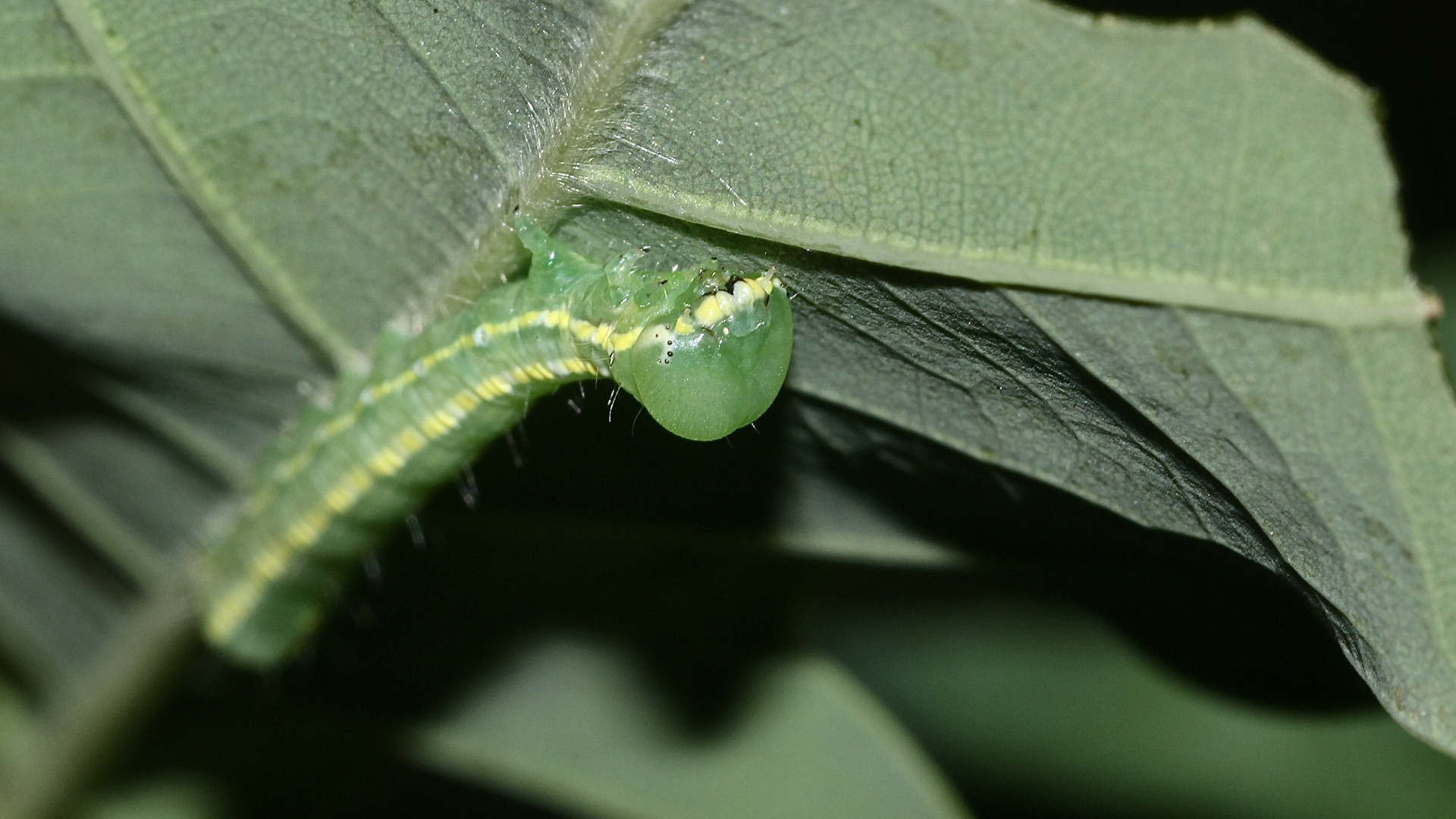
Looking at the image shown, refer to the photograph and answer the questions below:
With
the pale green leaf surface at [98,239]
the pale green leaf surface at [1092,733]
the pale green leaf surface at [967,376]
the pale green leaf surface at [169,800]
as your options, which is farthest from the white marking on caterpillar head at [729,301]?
the pale green leaf surface at [169,800]

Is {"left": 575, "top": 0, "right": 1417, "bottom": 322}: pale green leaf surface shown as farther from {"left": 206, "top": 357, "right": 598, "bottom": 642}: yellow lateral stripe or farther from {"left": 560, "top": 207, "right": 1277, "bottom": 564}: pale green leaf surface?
{"left": 206, "top": 357, "right": 598, "bottom": 642}: yellow lateral stripe

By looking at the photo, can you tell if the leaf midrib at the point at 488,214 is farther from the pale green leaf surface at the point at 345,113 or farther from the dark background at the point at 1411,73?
the dark background at the point at 1411,73

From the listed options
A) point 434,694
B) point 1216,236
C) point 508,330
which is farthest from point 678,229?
point 434,694

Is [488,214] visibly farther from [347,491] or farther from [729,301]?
[347,491]

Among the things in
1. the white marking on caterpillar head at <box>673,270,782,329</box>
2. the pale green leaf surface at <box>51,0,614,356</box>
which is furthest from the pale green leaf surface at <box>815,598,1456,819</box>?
the pale green leaf surface at <box>51,0,614,356</box>

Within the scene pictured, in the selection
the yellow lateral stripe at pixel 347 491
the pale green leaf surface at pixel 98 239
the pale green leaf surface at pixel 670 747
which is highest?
the pale green leaf surface at pixel 98 239

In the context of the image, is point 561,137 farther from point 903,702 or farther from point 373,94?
point 903,702
